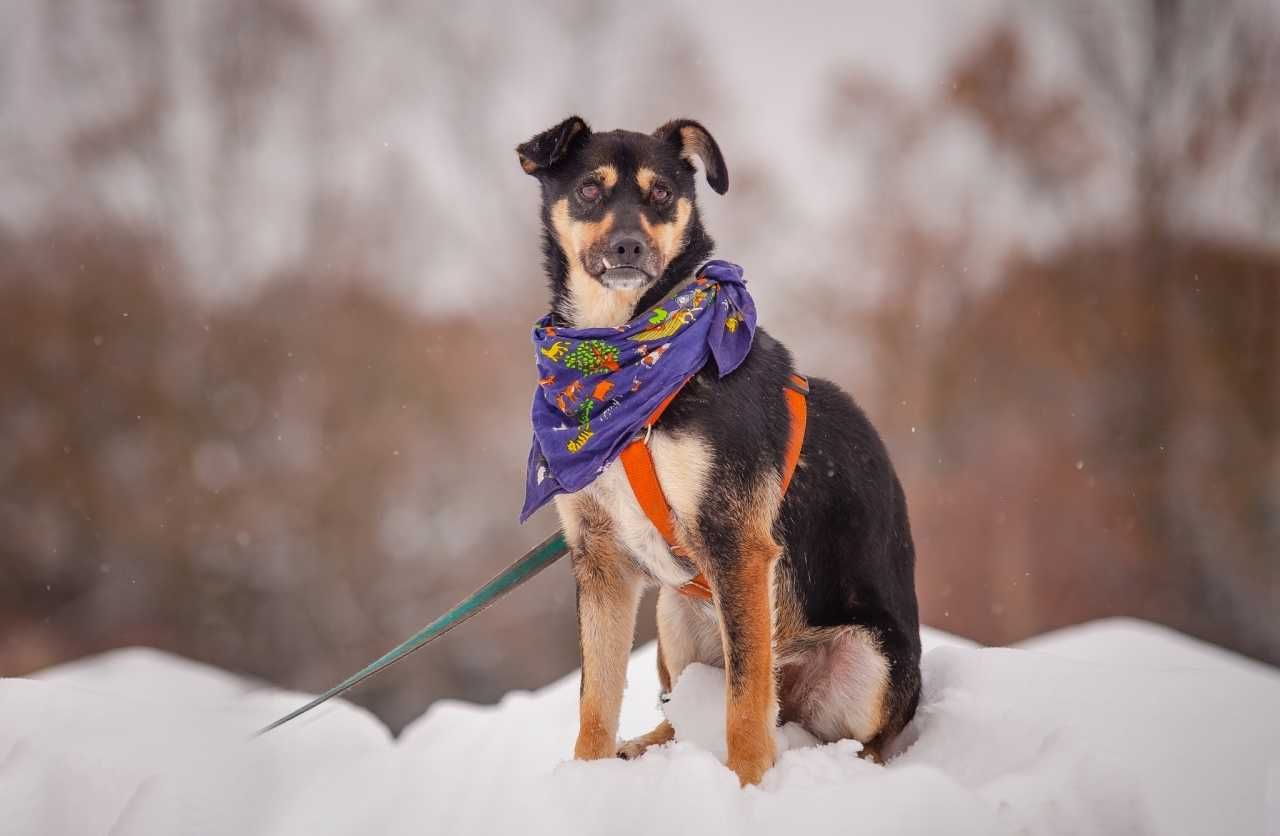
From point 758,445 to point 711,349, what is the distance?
0.30 meters

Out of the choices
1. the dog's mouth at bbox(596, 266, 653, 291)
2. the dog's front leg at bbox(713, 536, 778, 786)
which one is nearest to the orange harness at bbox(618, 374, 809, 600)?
the dog's front leg at bbox(713, 536, 778, 786)

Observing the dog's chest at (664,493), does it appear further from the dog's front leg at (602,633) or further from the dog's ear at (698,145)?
the dog's ear at (698,145)

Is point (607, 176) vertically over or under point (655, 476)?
over

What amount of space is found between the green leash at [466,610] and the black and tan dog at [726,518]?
0.33 feet

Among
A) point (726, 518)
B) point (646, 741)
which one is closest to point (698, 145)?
point (726, 518)

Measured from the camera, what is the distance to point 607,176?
264 centimetres

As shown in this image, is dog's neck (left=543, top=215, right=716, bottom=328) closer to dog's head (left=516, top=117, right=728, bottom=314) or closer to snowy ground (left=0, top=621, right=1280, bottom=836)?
dog's head (left=516, top=117, right=728, bottom=314)

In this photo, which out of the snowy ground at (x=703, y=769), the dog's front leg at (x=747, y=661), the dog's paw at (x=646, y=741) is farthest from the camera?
the dog's paw at (x=646, y=741)

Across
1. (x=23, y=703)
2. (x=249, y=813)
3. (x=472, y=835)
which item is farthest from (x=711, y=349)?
(x=23, y=703)

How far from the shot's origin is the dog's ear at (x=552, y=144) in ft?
8.68

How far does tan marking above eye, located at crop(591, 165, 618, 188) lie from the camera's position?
8.66 ft

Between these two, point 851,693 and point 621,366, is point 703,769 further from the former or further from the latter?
point 621,366

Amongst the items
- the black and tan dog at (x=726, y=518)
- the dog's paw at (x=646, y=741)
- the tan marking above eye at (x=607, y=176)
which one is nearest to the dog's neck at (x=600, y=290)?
the black and tan dog at (x=726, y=518)

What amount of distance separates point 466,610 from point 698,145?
5.18ft
